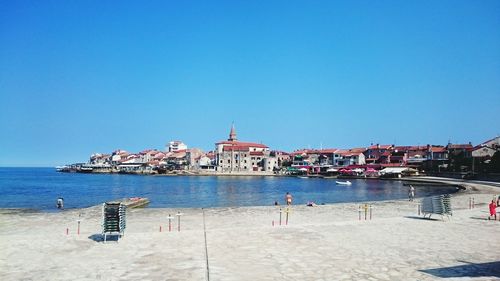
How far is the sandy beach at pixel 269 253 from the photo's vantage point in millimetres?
10789

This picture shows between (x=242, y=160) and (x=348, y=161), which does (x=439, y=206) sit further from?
(x=242, y=160)

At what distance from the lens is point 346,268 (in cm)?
1134

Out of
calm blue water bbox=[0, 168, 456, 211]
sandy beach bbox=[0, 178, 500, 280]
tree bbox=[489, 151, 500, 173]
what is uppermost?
tree bbox=[489, 151, 500, 173]

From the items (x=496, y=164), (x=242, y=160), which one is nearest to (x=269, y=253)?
(x=496, y=164)

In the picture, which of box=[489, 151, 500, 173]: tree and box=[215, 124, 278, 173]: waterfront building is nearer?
box=[489, 151, 500, 173]: tree

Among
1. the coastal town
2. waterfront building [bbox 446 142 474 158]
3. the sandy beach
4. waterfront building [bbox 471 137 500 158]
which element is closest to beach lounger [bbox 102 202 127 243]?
the sandy beach

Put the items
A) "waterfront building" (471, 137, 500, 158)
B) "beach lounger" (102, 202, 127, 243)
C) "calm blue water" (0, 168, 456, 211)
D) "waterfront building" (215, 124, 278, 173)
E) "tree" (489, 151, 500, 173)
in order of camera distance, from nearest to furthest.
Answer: "beach lounger" (102, 202, 127, 243) < "calm blue water" (0, 168, 456, 211) < "tree" (489, 151, 500, 173) < "waterfront building" (471, 137, 500, 158) < "waterfront building" (215, 124, 278, 173)

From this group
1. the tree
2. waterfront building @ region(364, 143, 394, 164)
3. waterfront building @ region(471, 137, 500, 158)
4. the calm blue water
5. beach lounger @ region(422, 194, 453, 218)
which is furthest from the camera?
waterfront building @ region(364, 143, 394, 164)

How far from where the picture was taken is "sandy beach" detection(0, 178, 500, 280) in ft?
35.4

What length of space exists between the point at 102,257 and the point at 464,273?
1011 centimetres

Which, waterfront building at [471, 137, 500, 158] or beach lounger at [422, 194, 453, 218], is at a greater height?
waterfront building at [471, 137, 500, 158]

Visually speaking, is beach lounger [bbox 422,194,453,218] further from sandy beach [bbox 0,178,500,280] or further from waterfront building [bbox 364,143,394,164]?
waterfront building [bbox 364,143,394,164]

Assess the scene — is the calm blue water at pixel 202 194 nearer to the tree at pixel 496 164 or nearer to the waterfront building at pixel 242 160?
the tree at pixel 496 164

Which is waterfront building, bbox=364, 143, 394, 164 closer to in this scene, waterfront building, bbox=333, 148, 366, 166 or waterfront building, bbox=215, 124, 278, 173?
waterfront building, bbox=333, 148, 366, 166
